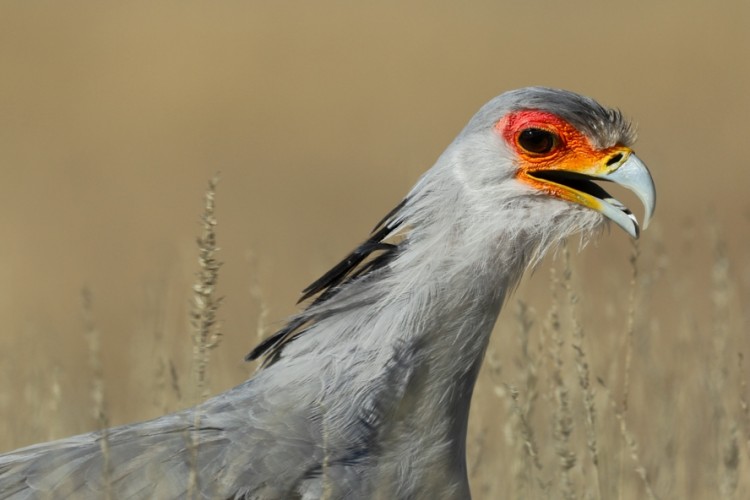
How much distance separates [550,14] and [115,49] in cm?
724

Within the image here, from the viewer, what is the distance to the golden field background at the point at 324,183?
5.22 m

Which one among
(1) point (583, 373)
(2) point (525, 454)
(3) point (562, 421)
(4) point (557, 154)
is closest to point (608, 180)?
(4) point (557, 154)

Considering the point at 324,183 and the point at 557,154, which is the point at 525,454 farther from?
the point at 324,183

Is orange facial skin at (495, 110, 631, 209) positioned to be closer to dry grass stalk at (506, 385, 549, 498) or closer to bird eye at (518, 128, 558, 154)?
bird eye at (518, 128, 558, 154)

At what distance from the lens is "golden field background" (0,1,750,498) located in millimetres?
5223

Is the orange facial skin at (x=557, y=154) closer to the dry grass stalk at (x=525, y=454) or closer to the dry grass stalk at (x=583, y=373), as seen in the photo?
the dry grass stalk at (x=583, y=373)

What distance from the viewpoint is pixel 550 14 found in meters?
19.9

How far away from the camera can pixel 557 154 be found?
12.1 ft

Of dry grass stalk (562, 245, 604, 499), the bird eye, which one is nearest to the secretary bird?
the bird eye

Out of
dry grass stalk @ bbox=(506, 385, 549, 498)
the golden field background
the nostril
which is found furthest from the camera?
the golden field background

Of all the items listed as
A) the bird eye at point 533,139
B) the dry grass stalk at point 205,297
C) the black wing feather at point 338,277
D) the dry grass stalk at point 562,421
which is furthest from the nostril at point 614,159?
the dry grass stalk at point 205,297

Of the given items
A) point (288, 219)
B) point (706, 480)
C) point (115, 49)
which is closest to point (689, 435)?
point (706, 480)

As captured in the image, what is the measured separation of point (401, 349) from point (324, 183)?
34.8 feet

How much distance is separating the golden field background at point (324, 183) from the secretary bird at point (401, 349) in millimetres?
374
